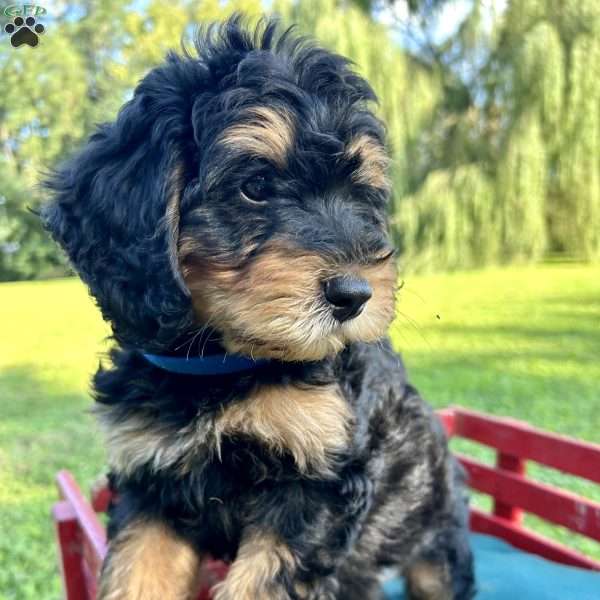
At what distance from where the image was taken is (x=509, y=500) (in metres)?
4.17

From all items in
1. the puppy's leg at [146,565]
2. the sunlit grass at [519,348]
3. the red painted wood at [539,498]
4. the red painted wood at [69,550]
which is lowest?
the sunlit grass at [519,348]

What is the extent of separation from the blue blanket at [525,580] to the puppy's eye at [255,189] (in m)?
1.99

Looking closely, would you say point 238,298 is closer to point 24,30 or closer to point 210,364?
point 210,364

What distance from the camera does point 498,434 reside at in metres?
4.23

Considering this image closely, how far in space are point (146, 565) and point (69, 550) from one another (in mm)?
902

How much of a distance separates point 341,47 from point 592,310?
6.97 metres

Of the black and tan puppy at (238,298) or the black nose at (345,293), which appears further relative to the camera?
the black and tan puppy at (238,298)

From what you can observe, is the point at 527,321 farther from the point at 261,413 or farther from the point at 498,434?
the point at 261,413

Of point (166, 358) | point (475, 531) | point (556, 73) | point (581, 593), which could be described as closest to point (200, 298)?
point (166, 358)

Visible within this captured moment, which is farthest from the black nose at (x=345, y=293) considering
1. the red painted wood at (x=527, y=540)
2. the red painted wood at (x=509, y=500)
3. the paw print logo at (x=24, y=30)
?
the red painted wood at (x=509, y=500)

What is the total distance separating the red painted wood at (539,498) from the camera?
3.66 meters

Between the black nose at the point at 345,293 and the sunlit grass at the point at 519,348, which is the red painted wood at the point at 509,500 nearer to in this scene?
the sunlit grass at the point at 519,348

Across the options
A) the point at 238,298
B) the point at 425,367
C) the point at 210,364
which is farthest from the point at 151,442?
the point at 425,367

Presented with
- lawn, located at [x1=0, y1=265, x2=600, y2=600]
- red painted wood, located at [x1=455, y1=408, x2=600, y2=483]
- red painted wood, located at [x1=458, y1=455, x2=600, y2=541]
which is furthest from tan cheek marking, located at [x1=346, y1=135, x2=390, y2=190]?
red painted wood, located at [x1=458, y1=455, x2=600, y2=541]
